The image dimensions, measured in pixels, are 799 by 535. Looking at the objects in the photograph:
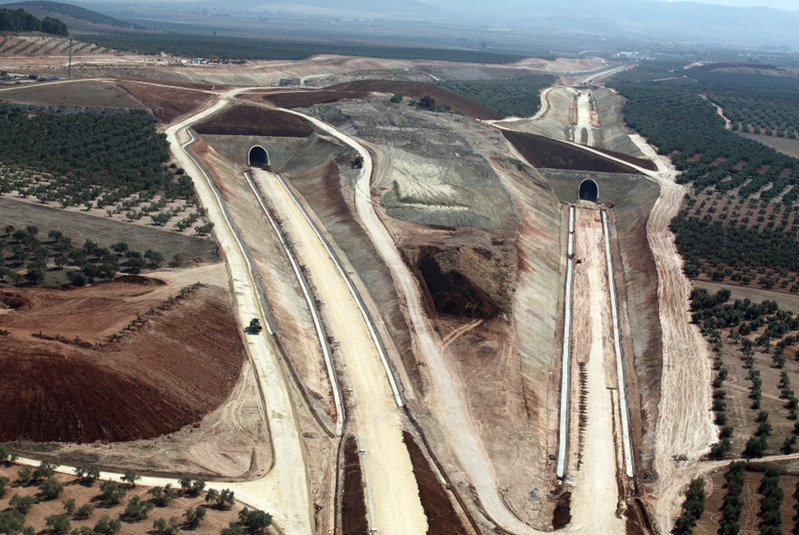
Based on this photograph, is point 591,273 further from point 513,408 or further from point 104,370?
point 104,370

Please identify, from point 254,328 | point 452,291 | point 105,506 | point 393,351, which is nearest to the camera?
point 105,506

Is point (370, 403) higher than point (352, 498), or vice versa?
point (370, 403)

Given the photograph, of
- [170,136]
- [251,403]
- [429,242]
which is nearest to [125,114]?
[170,136]

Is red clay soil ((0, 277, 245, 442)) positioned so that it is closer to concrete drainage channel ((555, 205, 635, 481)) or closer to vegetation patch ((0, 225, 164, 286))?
vegetation patch ((0, 225, 164, 286))

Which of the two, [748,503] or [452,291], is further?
[452,291]

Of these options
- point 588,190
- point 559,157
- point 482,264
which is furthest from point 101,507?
point 559,157

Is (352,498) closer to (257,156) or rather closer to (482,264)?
(482,264)
